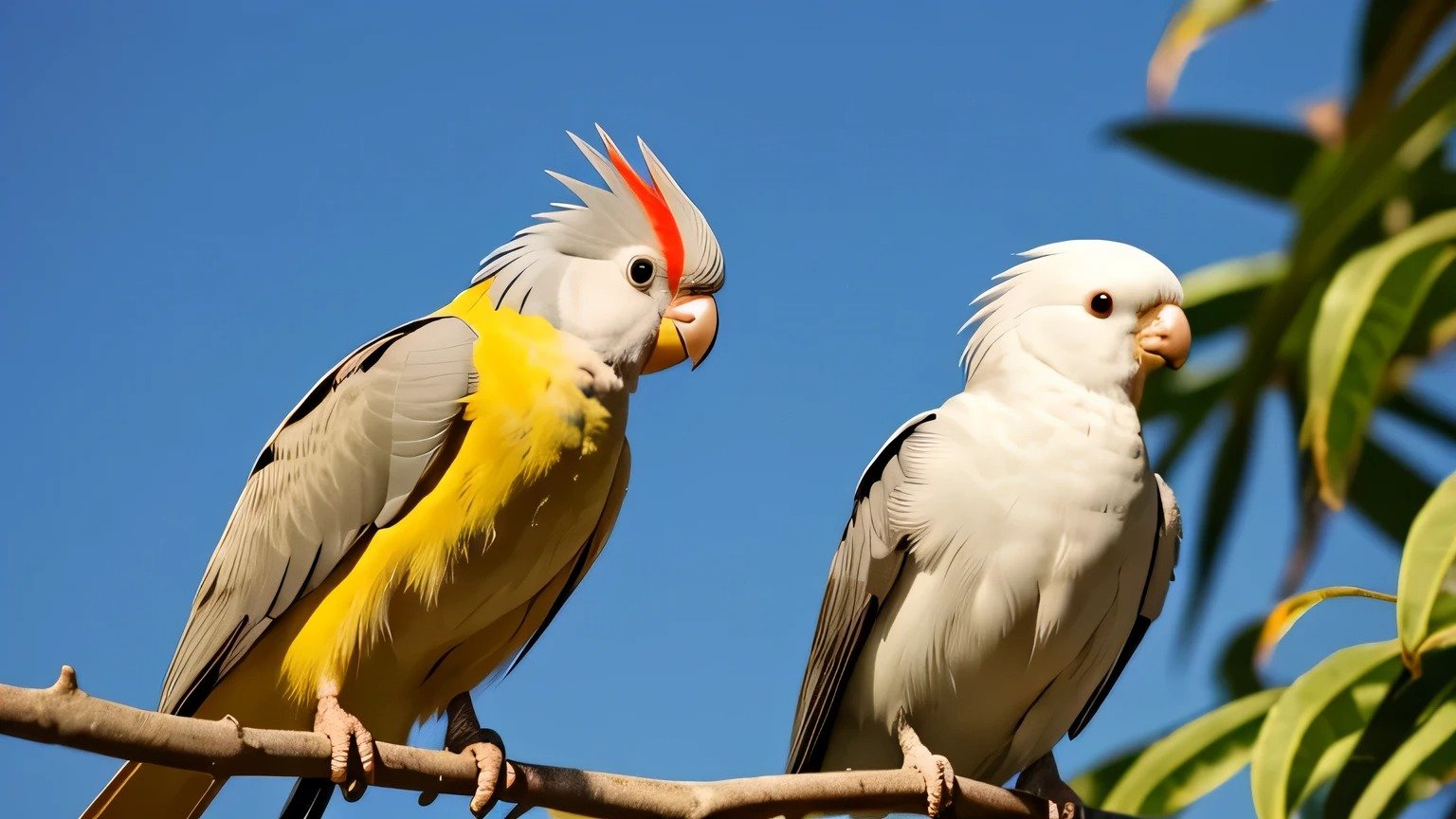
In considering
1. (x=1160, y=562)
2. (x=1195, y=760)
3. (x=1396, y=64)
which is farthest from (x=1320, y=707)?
(x=1396, y=64)

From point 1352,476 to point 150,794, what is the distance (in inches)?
202

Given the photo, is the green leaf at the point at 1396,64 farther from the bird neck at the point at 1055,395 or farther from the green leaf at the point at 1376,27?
the bird neck at the point at 1055,395

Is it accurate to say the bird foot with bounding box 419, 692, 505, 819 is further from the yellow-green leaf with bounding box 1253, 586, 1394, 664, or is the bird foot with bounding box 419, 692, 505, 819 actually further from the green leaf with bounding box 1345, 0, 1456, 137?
the green leaf with bounding box 1345, 0, 1456, 137

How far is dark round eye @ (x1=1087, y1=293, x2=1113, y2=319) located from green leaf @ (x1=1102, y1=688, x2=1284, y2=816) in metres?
1.70

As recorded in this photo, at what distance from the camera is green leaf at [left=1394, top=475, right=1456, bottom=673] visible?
321 centimetres

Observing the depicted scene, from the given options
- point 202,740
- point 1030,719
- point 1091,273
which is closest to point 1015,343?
point 1091,273

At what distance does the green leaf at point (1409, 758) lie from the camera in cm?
384

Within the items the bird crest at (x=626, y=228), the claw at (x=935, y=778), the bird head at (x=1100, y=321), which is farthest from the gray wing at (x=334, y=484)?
the bird head at (x=1100, y=321)

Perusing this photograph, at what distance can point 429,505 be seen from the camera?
2.91m

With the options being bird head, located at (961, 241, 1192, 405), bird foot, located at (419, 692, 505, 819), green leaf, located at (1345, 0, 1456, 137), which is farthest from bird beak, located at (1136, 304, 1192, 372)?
bird foot, located at (419, 692, 505, 819)

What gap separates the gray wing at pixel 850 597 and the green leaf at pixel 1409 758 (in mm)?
1617

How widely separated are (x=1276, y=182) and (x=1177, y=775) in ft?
11.9

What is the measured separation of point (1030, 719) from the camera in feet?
11.0

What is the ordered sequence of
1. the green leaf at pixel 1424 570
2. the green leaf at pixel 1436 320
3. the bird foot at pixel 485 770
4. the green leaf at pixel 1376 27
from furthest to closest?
the green leaf at pixel 1436 320, the green leaf at pixel 1376 27, the green leaf at pixel 1424 570, the bird foot at pixel 485 770
